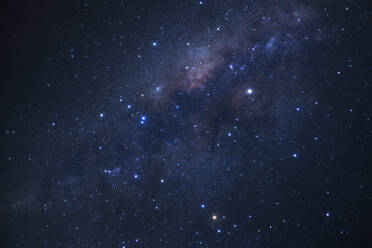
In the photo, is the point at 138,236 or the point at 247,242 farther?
the point at 247,242

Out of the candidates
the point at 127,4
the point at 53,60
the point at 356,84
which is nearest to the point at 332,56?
the point at 356,84

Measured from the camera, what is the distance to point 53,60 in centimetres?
564

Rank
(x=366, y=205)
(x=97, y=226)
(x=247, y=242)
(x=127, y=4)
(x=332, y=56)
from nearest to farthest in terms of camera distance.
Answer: (x=127, y=4) → (x=332, y=56) → (x=97, y=226) → (x=247, y=242) → (x=366, y=205)

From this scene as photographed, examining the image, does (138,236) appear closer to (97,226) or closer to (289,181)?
(97,226)

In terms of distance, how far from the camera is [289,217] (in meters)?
7.68

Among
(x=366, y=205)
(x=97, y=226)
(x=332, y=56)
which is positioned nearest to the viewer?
(x=332, y=56)

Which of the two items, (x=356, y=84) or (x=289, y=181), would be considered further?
(x=289, y=181)

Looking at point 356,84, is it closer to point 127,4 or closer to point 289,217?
point 289,217

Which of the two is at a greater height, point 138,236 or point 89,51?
point 89,51

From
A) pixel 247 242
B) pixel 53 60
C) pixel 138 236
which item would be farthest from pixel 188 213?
pixel 53 60

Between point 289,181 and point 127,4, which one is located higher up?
point 127,4

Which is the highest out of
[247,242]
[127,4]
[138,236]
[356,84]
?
[127,4]

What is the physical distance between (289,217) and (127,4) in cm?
656

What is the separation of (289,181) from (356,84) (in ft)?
9.15
